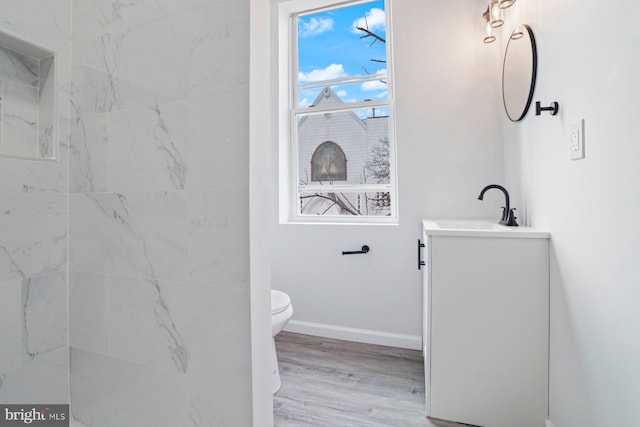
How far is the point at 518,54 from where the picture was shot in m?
1.74

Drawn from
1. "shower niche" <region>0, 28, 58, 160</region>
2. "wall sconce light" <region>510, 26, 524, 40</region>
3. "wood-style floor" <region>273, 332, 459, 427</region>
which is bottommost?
"wood-style floor" <region>273, 332, 459, 427</region>

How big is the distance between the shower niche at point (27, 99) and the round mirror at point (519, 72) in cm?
212

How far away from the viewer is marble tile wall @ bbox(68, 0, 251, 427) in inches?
38.1

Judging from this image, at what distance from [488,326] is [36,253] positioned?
1.88 m

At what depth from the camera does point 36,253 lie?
116 cm

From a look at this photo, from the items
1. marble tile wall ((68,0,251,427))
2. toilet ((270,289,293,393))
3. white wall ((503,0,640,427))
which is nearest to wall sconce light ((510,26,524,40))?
white wall ((503,0,640,427))

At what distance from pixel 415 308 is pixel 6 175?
229 cm

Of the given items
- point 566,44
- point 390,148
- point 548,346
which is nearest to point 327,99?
point 390,148

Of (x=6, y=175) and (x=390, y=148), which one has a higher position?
(x=390, y=148)

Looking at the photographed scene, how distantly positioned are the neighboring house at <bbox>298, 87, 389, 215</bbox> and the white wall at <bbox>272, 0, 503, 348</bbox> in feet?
1.00

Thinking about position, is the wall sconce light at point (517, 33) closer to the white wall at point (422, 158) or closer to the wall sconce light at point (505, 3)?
the wall sconce light at point (505, 3)

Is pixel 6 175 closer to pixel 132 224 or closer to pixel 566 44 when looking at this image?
pixel 132 224

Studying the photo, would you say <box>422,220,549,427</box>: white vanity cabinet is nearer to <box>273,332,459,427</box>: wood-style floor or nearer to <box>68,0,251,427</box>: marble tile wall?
<box>273,332,459,427</box>: wood-style floor

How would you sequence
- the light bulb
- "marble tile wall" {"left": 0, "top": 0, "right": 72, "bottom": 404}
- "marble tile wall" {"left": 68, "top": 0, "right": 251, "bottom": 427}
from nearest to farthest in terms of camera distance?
1. "marble tile wall" {"left": 68, "top": 0, "right": 251, "bottom": 427}
2. "marble tile wall" {"left": 0, "top": 0, "right": 72, "bottom": 404}
3. the light bulb
